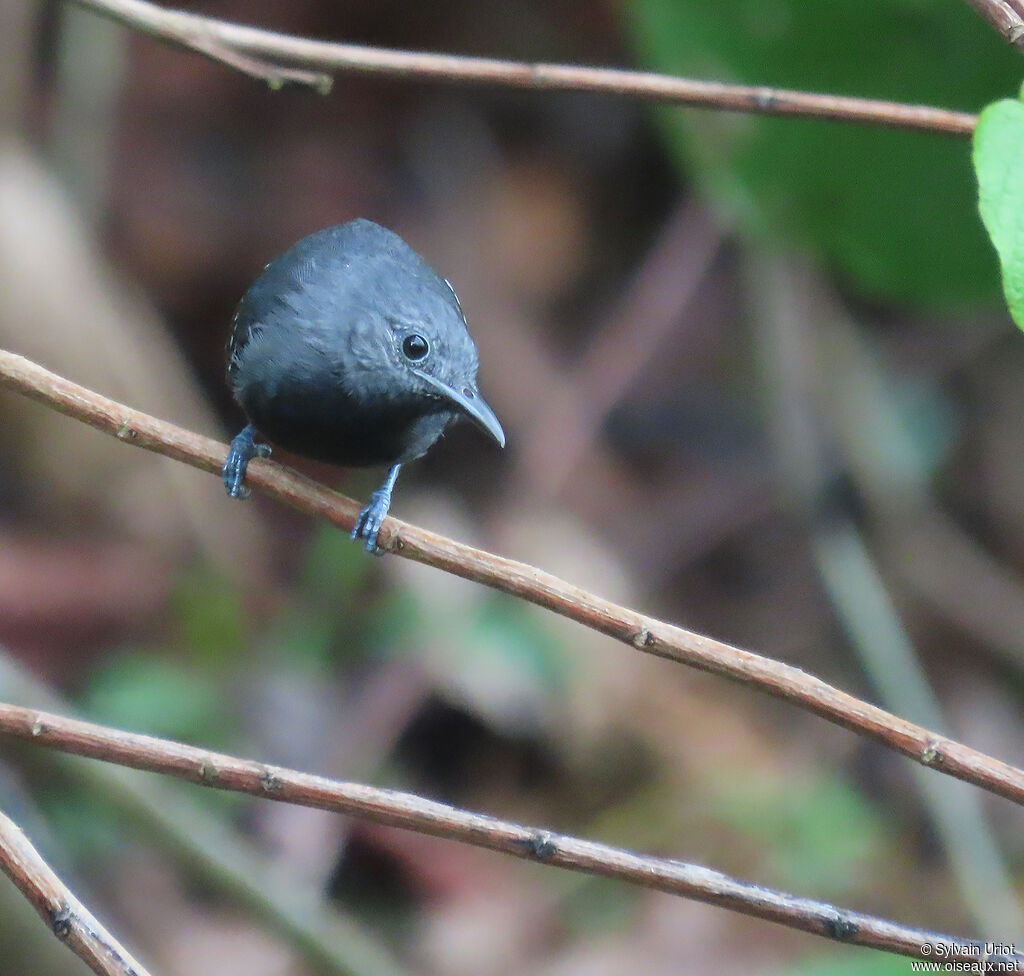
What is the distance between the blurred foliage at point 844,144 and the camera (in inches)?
195

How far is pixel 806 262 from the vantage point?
6.46m

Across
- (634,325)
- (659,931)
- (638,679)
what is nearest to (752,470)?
(634,325)

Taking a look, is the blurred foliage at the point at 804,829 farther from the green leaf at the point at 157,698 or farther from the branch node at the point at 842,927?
the branch node at the point at 842,927

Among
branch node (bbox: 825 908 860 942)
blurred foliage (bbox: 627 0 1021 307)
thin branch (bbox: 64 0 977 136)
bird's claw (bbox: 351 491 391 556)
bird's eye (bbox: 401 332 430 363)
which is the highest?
blurred foliage (bbox: 627 0 1021 307)

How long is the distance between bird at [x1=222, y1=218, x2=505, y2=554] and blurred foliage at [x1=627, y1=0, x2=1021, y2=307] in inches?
100

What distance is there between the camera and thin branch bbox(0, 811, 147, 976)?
197 centimetres

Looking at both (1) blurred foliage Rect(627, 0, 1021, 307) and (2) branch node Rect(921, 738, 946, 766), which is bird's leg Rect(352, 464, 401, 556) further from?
(1) blurred foliage Rect(627, 0, 1021, 307)

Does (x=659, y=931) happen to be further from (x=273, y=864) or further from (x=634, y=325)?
(x=634, y=325)

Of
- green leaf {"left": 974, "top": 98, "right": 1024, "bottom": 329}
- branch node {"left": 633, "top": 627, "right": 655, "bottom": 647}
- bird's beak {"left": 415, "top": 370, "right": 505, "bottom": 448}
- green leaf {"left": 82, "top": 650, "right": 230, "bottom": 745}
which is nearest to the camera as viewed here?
green leaf {"left": 974, "top": 98, "right": 1024, "bottom": 329}

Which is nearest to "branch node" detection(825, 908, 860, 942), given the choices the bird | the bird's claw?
the bird's claw

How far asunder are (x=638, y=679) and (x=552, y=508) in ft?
3.21

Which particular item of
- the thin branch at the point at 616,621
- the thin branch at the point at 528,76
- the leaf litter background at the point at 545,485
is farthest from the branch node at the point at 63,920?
the leaf litter background at the point at 545,485

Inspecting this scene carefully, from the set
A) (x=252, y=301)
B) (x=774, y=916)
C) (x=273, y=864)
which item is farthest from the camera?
(x=273, y=864)

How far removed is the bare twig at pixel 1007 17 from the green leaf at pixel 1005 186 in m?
0.31
